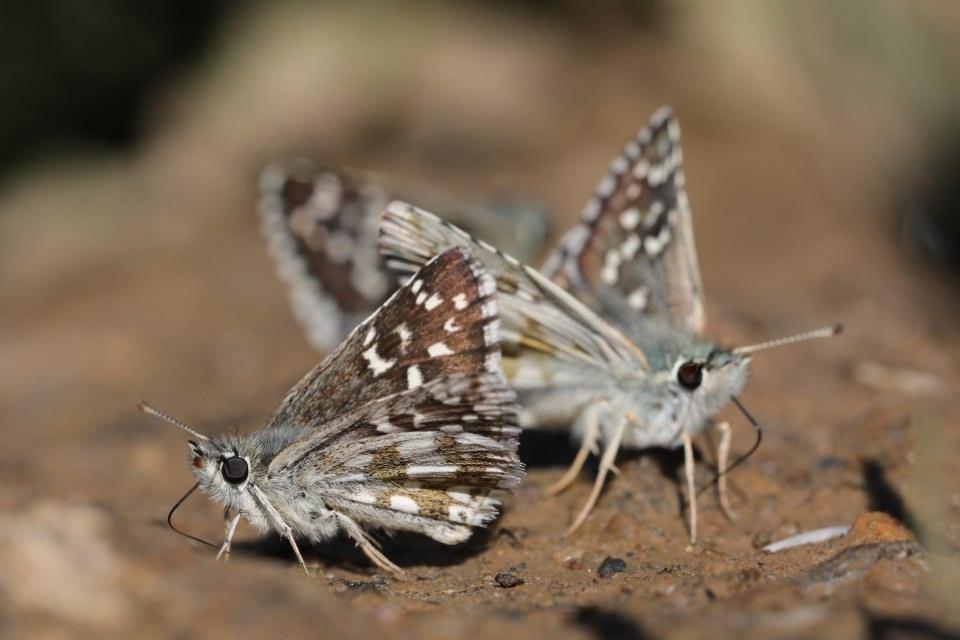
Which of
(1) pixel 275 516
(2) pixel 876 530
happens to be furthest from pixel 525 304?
(2) pixel 876 530

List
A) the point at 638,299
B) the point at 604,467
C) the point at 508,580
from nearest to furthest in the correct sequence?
1. the point at 508,580
2. the point at 604,467
3. the point at 638,299

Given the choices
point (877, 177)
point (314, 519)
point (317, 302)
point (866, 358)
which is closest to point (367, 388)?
point (314, 519)

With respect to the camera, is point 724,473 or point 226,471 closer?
point 226,471

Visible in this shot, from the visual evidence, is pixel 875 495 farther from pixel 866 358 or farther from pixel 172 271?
pixel 172 271

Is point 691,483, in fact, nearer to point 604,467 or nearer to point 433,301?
point 604,467

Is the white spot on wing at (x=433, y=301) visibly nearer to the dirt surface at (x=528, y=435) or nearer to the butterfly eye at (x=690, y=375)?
the dirt surface at (x=528, y=435)

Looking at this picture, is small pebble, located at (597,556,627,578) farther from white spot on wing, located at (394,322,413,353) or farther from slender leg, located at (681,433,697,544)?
white spot on wing, located at (394,322,413,353)

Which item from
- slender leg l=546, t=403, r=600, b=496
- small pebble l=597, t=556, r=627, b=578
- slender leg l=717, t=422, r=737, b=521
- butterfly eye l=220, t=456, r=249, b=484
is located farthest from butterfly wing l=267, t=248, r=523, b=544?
slender leg l=717, t=422, r=737, b=521
